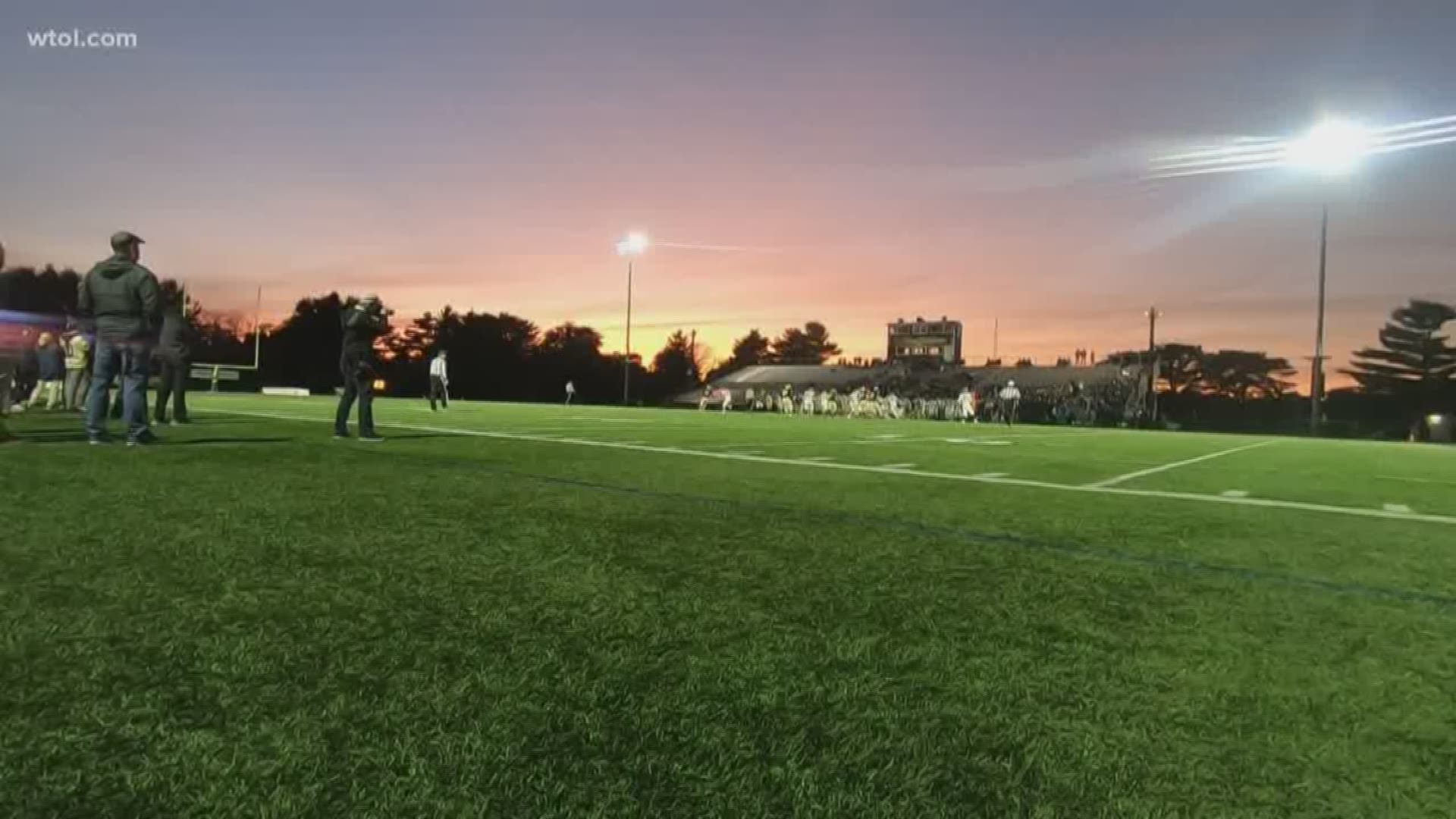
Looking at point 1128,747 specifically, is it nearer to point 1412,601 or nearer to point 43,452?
point 1412,601

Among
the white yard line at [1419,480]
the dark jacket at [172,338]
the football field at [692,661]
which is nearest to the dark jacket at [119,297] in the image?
the football field at [692,661]

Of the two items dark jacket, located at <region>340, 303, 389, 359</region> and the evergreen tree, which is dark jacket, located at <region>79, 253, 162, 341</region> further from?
the evergreen tree

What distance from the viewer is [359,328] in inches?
394

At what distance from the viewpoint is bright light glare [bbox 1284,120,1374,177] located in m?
34.9

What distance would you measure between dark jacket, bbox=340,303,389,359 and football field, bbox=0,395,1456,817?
4.60 meters

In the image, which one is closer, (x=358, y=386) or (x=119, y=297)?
(x=119, y=297)

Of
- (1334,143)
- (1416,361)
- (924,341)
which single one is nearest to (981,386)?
(924,341)

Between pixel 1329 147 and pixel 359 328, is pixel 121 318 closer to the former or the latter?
pixel 359 328

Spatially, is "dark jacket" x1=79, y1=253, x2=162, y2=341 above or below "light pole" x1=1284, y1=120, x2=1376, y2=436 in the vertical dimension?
below

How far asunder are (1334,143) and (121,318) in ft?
138

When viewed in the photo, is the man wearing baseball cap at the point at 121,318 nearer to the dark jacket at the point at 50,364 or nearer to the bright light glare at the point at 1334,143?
the dark jacket at the point at 50,364

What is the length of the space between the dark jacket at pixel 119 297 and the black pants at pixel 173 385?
422cm

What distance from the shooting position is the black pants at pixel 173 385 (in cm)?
1184

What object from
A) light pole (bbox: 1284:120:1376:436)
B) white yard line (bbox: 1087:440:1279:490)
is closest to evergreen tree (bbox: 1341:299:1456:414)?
light pole (bbox: 1284:120:1376:436)
